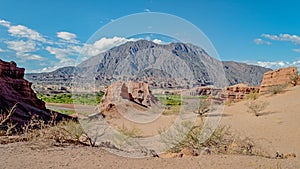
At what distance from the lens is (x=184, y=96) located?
36750 millimetres

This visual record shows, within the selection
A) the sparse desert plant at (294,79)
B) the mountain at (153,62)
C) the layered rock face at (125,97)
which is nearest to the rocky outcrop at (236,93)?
the sparse desert plant at (294,79)

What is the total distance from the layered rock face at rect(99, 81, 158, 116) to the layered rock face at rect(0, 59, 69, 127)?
528cm

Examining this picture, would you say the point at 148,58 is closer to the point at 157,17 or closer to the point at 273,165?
the point at 157,17

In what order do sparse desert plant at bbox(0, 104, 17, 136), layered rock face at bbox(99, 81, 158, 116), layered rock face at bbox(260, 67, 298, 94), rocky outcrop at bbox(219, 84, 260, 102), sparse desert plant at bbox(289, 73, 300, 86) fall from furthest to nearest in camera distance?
rocky outcrop at bbox(219, 84, 260, 102), layered rock face at bbox(260, 67, 298, 94), sparse desert plant at bbox(289, 73, 300, 86), layered rock face at bbox(99, 81, 158, 116), sparse desert plant at bbox(0, 104, 17, 136)

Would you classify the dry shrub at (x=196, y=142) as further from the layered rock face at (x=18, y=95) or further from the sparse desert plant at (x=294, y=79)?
the sparse desert plant at (x=294, y=79)

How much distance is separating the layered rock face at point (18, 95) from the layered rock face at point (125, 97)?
5276 millimetres

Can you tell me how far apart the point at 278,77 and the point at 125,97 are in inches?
992

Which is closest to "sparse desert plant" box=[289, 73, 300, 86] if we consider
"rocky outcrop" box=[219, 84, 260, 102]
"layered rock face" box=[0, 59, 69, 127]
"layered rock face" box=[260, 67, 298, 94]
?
"layered rock face" box=[260, 67, 298, 94]

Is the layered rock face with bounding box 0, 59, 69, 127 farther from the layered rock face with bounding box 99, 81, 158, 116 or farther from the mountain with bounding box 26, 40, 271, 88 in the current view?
the mountain with bounding box 26, 40, 271, 88

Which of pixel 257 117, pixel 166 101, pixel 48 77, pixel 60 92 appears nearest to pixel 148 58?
pixel 257 117

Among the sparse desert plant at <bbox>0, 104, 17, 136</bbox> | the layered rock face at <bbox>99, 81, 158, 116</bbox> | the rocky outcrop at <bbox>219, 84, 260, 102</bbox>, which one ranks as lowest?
the sparse desert plant at <bbox>0, 104, 17, 136</bbox>

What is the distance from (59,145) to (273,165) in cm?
644

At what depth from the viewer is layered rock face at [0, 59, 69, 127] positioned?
24.2 m

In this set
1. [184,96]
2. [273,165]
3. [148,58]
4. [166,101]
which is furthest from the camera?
[166,101]
